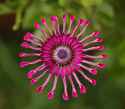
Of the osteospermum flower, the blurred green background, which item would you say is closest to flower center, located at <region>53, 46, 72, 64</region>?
the osteospermum flower

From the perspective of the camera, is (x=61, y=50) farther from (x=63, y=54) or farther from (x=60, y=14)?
(x=60, y=14)

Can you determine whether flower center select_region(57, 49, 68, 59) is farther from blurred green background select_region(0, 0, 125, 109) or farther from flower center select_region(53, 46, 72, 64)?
blurred green background select_region(0, 0, 125, 109)

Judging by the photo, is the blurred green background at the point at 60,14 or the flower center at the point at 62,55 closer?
the flower center at the point at 62,55

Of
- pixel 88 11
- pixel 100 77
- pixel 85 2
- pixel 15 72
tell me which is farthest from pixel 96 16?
pixel 15 72

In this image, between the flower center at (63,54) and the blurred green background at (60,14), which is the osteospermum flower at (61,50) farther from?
the blurred green background at (60,14)

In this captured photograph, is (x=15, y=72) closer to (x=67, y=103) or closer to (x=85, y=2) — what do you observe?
(x=67, y=103)

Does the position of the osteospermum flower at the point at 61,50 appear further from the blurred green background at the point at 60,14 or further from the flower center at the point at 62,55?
the blurred green background at the point at 60,14

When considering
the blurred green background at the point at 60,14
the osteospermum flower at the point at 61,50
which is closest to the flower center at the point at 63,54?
the osteospermum flower at the point at 61,50

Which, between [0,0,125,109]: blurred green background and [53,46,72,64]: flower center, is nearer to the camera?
[53,46,72,64]: flower center

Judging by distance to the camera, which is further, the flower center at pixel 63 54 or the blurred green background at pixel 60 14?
the blurred green background at pixel 60 14
